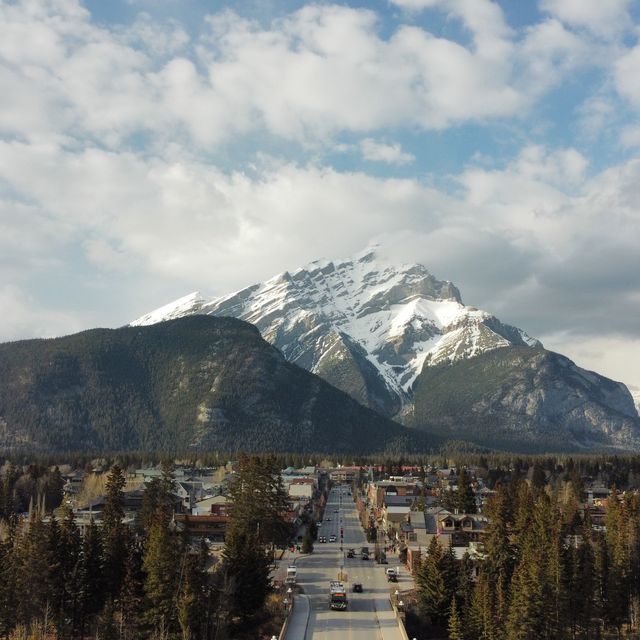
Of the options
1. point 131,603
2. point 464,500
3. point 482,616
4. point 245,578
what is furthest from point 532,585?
point 464,500

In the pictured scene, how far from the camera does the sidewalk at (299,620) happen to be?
5712cm

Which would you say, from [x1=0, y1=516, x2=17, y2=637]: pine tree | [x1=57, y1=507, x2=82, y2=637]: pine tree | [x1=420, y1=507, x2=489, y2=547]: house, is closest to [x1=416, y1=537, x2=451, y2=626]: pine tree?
[x1=57, y1=507, x2=82, y2=637]: pine tree

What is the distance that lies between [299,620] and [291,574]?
793 inches

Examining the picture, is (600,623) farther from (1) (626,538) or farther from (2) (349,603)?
(2) (349,603)

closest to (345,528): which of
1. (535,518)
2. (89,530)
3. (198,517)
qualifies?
(198,517)

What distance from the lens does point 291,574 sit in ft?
268

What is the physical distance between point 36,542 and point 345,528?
254 ft

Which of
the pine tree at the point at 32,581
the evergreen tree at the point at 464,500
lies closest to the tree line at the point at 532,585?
the pine tree at the point at 32,581

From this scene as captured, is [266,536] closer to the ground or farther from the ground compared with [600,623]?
farther from the ground

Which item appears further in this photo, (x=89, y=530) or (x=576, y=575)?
(x=576, y=575)

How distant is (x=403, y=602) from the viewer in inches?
2736

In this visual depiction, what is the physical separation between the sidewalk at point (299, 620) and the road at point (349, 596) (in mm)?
249

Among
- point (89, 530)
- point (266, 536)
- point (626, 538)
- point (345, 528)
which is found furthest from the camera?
point (345, 528)

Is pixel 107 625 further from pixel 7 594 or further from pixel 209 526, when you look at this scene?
pixel 209 526
